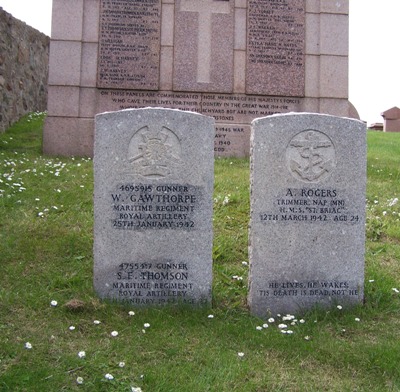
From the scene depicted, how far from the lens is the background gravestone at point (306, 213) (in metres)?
4.34

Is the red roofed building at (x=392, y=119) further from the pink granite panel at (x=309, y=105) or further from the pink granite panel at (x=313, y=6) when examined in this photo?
the pink granite panel at (x=309, y=105)

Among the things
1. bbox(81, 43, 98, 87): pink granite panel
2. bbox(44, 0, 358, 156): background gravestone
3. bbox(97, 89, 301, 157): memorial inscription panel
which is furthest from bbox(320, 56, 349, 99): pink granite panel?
bbox(81, 43, 98, 87): pink granite panel

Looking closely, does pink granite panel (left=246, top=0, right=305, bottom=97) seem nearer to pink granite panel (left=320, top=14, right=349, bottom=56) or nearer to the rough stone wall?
pink granite panel (left=320, top=14, right=349, bottom=56)

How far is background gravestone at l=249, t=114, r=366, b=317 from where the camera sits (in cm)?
434

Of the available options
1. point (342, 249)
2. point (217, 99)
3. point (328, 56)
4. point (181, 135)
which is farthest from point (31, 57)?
point (342, 249)

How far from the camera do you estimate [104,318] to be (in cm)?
404

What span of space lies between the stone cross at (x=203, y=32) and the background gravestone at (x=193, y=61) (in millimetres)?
19

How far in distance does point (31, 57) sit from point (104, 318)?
12.1 m

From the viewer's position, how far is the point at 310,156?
436 centimetres

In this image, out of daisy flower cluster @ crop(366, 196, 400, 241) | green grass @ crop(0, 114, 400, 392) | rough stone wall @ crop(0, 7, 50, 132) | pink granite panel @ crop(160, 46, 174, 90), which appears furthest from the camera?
rough stone wall @ crop(0, 7, 50, 132)

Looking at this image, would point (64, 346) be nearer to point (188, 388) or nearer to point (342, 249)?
point (188, 388)

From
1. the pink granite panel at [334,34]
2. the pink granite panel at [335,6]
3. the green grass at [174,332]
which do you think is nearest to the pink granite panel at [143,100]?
the pink granite panel at [334,34]

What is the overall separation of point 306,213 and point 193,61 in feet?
19.5

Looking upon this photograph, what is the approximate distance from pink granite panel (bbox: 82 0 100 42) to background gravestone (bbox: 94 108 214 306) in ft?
18.8
